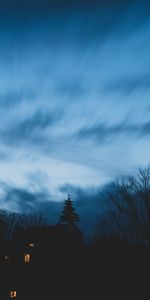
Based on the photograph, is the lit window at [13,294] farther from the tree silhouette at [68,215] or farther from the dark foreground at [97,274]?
the tree silhouette at [68,215]

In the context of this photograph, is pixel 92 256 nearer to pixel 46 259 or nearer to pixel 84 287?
pixel 84 287

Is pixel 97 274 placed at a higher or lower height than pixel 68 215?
lower

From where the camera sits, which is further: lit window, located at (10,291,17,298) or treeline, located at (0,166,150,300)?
lit window, located at (10,291,17,298)

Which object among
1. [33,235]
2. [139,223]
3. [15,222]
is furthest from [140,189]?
[15,222]

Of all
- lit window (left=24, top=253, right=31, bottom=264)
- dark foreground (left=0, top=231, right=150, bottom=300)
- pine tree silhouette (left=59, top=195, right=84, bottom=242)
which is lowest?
dark foreground (left=0, top=231, right=150, bottom=300)

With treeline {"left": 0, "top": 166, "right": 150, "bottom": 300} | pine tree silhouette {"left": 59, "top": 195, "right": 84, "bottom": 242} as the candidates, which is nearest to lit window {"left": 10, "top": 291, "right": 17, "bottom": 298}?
treeline {"left": 0, "top": 166, "right": 150, "bottom": 300}

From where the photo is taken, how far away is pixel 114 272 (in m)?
18.2

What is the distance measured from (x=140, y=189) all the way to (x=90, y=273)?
10.3 meters

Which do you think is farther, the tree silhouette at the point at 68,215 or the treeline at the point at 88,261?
the tree silhouette at the point at 68,215

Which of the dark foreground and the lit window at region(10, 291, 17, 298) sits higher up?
the dark foreground

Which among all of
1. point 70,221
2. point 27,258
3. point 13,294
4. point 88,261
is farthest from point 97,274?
point 70,221

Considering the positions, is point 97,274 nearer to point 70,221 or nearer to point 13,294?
point 13,294

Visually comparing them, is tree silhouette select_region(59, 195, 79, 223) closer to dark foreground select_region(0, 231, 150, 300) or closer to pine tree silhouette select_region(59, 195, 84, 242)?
pine tree silhouette select_region(59, 195, 84, 242)

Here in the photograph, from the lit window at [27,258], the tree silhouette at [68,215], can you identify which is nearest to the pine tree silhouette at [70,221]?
the tree silhouette at [68,215]
